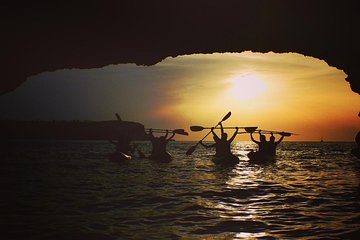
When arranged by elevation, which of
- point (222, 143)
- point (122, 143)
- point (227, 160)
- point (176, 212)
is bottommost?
point (227, 160)

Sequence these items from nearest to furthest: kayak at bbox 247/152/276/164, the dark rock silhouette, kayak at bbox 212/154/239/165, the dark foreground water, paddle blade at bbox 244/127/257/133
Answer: the dark foreground water
the dark rock silhouette
kayak at bbox 212/154/239/165
paddle blade at bbox 244/127/257/133
kayak at bbox 247/152/276/164

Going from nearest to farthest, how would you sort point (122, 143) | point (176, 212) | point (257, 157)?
1. point (176, 212)
2. point (122, 143)
3. point (257, 157)

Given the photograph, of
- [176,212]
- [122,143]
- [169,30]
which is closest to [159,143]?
[122,143]

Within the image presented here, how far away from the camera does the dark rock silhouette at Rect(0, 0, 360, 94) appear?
11.1m

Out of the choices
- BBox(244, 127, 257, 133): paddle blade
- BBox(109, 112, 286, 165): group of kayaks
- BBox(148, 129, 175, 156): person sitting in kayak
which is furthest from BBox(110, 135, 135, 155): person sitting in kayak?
BBox(244, 127, 257, 133): paddle blade

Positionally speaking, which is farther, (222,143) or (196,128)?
(196,128)

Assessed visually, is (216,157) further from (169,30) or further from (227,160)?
(169,30)

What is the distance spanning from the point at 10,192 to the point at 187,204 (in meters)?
6.44

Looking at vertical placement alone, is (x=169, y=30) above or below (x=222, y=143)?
above

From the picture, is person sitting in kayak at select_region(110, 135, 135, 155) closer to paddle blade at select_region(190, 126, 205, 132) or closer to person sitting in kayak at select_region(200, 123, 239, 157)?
paddle blade at select_region(190, 126, 205, 132)

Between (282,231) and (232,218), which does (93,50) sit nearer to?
(232,218)

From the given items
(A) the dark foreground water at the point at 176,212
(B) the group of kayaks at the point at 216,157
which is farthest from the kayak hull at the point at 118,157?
(A) the dark foreground water at the point at 176,212

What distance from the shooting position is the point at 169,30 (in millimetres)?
12414

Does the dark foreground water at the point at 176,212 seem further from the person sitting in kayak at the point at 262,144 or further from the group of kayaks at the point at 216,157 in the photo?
the person sitting in kayak at the point at 262,144
